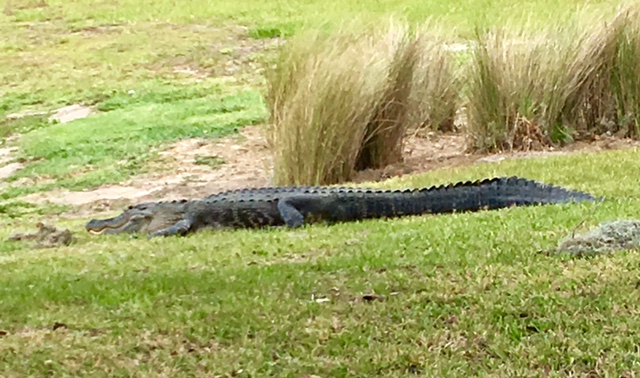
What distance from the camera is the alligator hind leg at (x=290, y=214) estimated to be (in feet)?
20.6

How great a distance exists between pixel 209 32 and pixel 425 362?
58.0 ft

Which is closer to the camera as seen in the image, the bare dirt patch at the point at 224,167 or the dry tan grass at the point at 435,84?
the bare dirt patch at the point at 224,167

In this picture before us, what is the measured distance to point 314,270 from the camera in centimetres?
440

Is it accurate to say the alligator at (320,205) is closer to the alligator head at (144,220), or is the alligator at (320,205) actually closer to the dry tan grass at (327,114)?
the alligator head at (144,220)

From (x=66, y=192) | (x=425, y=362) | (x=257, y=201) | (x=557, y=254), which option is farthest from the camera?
(x=66, y=192)

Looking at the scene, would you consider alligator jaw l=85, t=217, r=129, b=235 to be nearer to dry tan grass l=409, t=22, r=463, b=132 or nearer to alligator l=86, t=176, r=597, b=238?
alligator l=86, t=176, r=597, b=238

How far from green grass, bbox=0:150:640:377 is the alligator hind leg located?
0.86m

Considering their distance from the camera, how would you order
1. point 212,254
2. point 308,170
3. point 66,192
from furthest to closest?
point 66,192, point 308,170, point 212,254

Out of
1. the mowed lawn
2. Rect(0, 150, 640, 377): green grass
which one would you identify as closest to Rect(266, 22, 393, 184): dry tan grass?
the mowed lawn

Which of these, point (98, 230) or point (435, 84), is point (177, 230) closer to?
point (98, 230)

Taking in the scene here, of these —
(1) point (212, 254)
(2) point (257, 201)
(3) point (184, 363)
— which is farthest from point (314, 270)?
(2) point (257, 201)

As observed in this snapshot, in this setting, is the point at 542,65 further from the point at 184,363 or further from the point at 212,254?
the point at 184,363

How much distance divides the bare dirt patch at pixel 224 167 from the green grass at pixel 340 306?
11.7 ft

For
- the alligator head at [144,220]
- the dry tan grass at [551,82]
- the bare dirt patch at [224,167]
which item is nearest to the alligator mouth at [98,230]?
the alligator head at [144,220]
